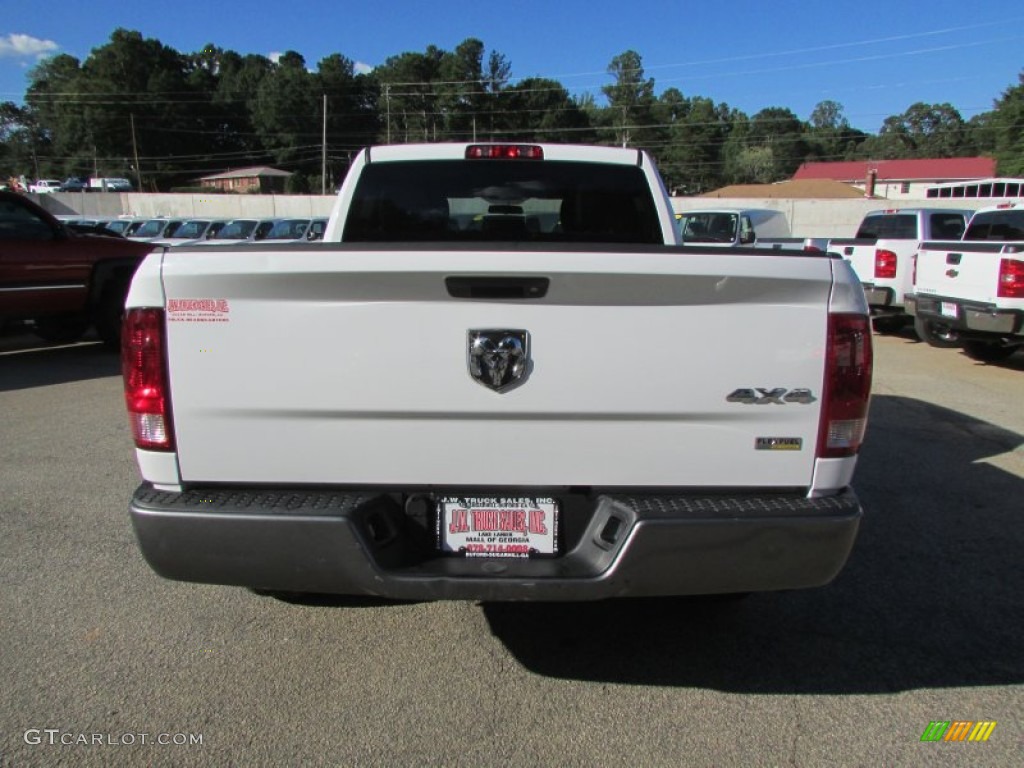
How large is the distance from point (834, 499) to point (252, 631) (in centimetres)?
230

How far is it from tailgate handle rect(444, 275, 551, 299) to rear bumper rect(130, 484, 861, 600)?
2.23 feet

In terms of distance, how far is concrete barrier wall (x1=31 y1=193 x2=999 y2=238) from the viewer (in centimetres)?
3316

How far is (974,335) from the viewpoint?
9.09 m

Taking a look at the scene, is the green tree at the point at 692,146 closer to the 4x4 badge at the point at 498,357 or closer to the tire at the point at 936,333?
the tire at the point at 936,333

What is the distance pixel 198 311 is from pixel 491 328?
34.8 inches

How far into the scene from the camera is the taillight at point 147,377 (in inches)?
88.8

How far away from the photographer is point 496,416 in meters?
2.29

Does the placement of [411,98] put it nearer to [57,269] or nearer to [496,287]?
[57,269]

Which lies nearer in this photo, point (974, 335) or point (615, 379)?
point (615, 379)

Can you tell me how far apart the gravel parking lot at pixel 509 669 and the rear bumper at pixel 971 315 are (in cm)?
492

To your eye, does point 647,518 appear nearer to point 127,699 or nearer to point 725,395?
point 725,395

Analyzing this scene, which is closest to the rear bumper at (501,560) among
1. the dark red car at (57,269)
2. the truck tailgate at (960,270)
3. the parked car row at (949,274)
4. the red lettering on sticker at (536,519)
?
the red lettering on sticker at (536,519)

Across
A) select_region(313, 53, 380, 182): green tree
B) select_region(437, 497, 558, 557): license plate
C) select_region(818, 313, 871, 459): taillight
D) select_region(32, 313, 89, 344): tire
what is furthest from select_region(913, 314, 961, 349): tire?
select_region(313, 53, 380, 182): green tree

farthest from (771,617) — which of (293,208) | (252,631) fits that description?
(293,208)
